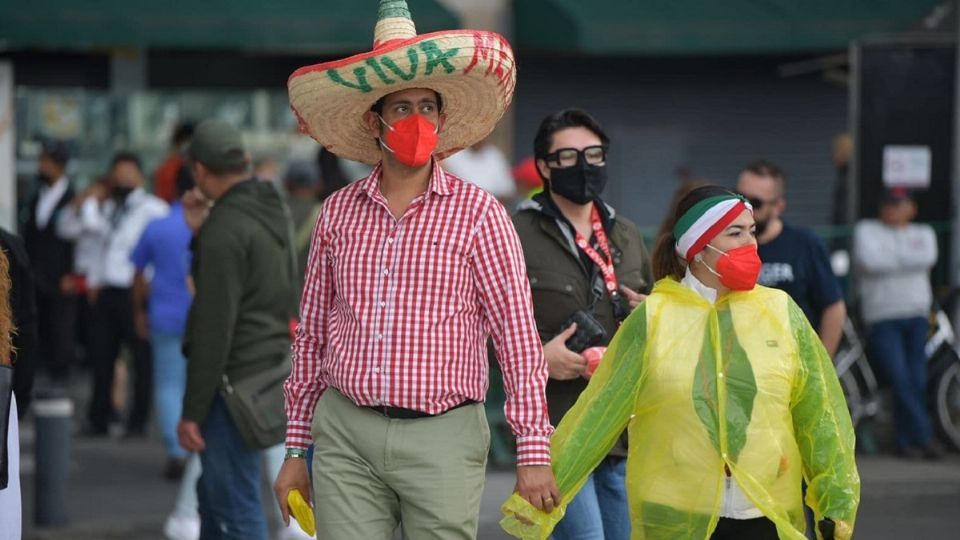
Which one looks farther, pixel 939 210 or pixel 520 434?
pixel 939 210

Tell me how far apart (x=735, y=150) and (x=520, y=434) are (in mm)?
12294

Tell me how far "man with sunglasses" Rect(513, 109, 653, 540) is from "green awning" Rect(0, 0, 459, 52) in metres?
8.24

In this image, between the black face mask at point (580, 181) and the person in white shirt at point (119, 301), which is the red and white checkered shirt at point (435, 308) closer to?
the black face mask at point (580, 181)

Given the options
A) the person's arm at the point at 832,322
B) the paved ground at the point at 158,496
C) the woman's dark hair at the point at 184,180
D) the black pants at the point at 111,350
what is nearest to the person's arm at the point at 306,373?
the person's arm at the point at 832,322

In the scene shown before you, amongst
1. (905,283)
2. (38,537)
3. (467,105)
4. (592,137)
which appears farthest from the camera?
(905,283)

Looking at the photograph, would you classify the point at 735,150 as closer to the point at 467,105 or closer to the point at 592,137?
the point at 592,137

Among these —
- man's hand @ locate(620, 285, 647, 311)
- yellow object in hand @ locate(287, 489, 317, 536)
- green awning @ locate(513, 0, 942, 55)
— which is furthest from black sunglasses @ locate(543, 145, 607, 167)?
green awning @ locate(513, 0, 942, 55)

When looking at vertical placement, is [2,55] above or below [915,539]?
above

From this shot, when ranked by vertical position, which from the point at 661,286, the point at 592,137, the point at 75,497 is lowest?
the point at 75,497

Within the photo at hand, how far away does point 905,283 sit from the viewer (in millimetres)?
11609

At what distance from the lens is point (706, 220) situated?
16.8ft

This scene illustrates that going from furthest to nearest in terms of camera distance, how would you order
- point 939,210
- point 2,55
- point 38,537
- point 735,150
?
point 735,150 → point 2,55 → point 939,210 → point 38,537

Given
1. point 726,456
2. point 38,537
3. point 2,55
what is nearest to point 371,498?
point 726,456

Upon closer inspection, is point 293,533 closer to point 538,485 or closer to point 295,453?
point 295,453
